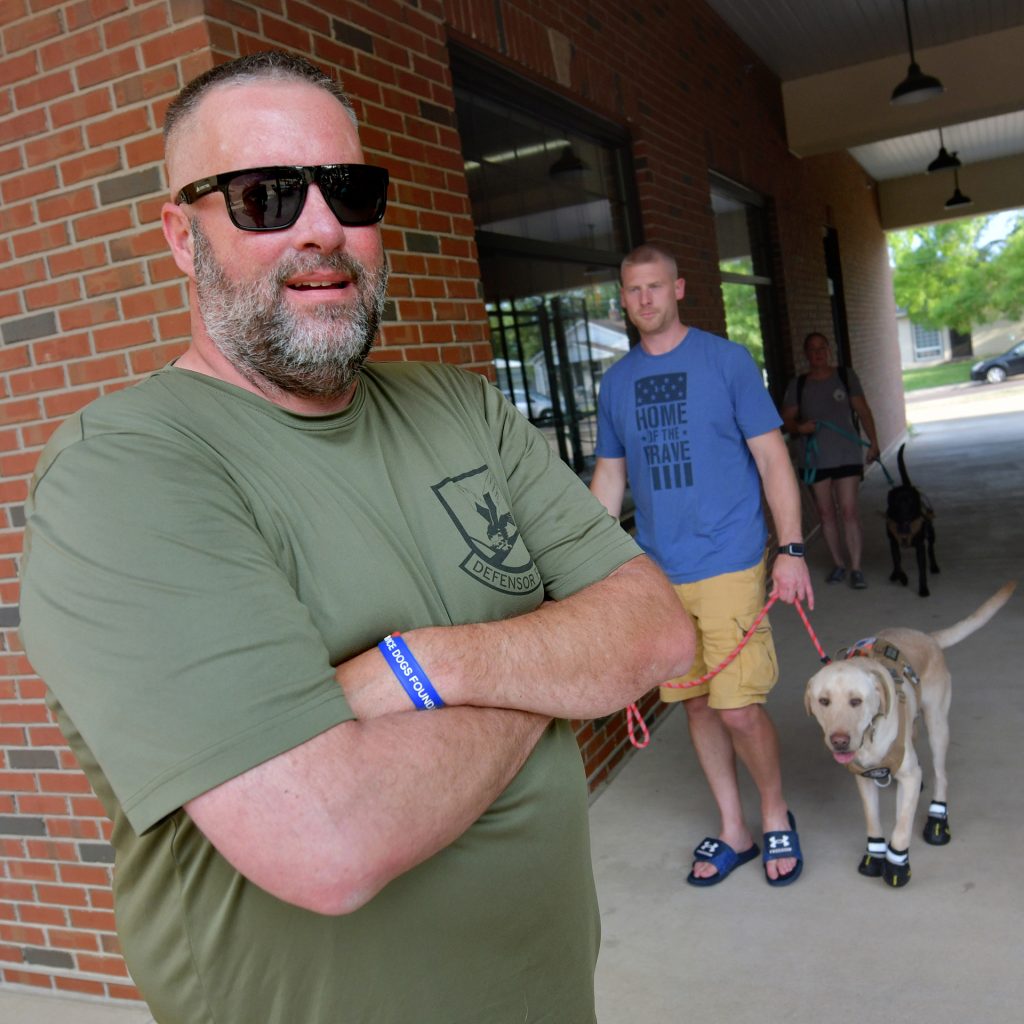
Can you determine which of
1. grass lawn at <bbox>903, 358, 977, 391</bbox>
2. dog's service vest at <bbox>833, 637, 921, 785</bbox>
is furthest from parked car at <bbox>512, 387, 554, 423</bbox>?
grass lawn at <bbox>903, 358, 977, 391</bbox>

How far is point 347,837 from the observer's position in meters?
1.12

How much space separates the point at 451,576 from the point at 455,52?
3299mm

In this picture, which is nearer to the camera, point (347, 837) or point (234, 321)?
point (347, 837)

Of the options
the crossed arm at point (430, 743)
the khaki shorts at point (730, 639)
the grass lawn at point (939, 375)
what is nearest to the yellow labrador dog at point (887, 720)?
the khaki shorts at point (730, 639)

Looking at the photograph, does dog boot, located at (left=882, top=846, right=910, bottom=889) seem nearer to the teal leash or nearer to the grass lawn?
the teal leash

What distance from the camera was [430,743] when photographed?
1248 mm

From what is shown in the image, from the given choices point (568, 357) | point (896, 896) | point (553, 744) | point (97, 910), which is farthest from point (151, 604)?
point (568, 357)

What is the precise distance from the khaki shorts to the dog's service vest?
289mm

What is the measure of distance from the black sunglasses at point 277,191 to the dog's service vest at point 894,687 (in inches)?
Answer: 101

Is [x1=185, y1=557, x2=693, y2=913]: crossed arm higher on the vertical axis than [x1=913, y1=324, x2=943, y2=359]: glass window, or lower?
lower

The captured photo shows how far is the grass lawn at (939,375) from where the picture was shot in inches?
1518

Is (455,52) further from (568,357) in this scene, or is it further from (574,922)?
(574,922)

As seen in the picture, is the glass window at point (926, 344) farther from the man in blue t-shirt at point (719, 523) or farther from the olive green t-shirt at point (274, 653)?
the olive green t-shirt at point (274, 653)

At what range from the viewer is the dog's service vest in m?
3.38
